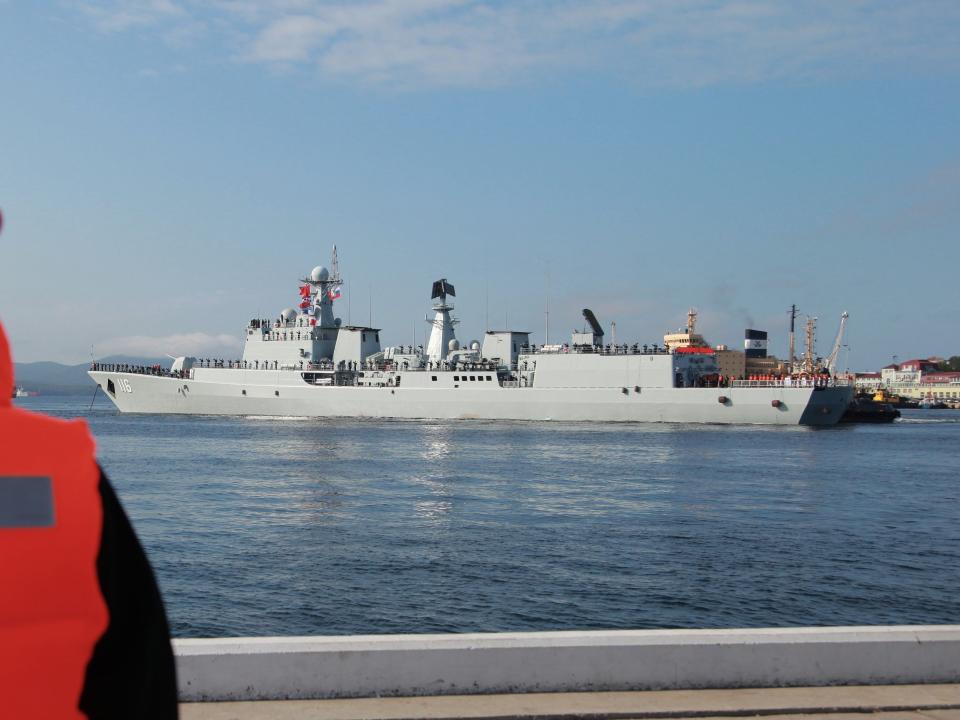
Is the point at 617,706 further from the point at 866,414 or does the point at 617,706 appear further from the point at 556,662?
the point at 866,414

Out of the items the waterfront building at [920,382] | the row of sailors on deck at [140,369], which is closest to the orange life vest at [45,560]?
the row of sailors on deck at [140,369]

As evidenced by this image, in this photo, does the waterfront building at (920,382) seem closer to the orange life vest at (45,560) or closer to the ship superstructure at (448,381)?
the ship superstructure at (448,381)

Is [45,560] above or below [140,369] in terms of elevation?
below

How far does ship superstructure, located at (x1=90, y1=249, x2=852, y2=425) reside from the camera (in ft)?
169

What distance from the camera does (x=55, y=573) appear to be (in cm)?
120

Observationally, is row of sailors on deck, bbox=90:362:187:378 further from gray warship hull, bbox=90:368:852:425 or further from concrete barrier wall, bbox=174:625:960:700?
concrete barrier wall, bbox=174:625:960:700

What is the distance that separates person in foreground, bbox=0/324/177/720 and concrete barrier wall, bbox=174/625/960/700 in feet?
12.2

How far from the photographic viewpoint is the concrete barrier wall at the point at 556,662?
4852mm

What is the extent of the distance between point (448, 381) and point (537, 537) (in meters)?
38.9

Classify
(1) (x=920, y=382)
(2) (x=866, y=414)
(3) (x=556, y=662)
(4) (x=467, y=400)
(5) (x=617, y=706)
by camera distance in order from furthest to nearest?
(1) (x=920, y=382), (2) (x=866, y=414), (4) (x=467, y=400), (3) (x=556, y=662), (5) (x=617, y=706)

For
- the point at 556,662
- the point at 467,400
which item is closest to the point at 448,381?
the point at 467,400

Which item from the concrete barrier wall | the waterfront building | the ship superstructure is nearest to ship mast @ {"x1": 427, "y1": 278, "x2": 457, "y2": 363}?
the ship superstructure

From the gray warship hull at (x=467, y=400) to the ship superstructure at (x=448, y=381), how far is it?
0.21 ft

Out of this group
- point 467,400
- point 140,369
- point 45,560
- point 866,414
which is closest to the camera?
point 45,560
